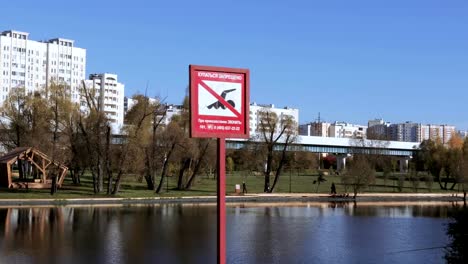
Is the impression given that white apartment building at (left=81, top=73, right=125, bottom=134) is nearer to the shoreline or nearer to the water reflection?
the shoreline

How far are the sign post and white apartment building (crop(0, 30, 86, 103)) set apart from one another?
480 ft

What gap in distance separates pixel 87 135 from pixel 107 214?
61.4 feet

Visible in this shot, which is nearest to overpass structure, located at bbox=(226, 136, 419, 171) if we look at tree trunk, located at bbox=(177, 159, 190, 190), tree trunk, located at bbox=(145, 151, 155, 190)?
tree trunk, located at bbox=(177, 159, 190, 190)

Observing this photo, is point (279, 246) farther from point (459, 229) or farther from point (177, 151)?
point (177, 151)

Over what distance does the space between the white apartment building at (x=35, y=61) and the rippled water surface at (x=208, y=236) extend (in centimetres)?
12172

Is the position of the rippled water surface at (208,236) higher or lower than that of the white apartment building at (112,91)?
lower

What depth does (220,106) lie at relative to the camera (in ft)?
29.6

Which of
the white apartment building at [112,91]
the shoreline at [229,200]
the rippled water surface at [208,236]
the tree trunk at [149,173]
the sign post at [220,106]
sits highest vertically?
the white apartment building at [112,91]

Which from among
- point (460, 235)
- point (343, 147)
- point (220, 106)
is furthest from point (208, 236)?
point (343, 147)

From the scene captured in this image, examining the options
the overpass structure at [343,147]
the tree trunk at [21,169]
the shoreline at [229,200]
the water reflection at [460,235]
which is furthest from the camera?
the overpass structure at [343,147]

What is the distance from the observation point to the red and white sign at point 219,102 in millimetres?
8867

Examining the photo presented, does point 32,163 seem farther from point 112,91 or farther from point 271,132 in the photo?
point 112,91

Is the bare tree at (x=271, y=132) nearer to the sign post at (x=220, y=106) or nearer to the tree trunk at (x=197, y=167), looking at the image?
the tree trunk at (x=197, y=167)

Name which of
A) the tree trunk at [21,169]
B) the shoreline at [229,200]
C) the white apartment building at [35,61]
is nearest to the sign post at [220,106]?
the shoreline at [229,200]
